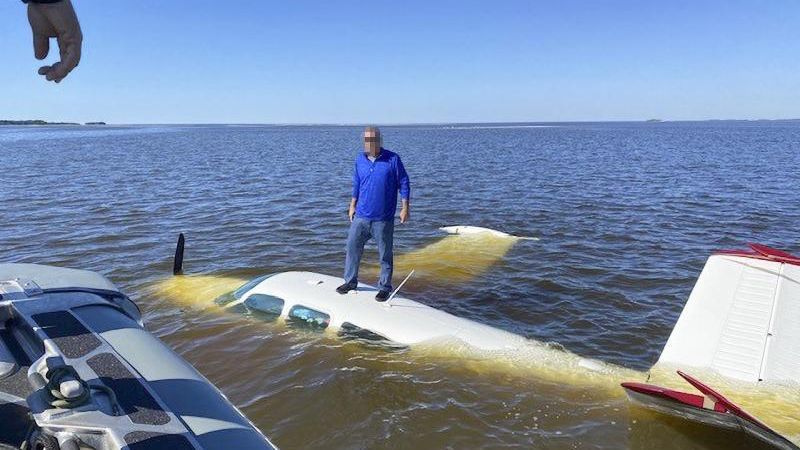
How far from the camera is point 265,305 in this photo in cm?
920

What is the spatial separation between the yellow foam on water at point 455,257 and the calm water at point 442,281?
37cm

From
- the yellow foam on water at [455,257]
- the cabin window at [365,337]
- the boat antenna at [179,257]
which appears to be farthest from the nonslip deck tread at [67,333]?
the yellow foam on water at [455,257]

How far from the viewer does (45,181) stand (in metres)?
28.9

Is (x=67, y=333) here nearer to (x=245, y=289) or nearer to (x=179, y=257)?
(x=245, y=289)

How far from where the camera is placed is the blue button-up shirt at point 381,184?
7.97m

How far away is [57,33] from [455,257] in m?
11.8

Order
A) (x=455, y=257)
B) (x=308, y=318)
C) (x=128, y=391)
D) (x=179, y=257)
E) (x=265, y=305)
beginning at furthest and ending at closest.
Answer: (x=455, y=257)
(x=179, y=257)
(x=265, y=305)
(x=308, y=318)
(x=128, y=391)

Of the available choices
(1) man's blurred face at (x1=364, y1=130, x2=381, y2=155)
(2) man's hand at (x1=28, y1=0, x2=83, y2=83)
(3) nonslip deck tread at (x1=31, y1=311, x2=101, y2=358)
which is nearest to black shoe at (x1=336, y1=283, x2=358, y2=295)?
(1) man's blurred face at (x1=364, y1=130, x2=381, y2=155)

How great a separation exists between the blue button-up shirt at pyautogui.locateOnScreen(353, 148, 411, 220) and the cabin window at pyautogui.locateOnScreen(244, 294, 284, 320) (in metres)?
2.33

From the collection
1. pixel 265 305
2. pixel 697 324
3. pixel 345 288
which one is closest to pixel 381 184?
pixel 345 288

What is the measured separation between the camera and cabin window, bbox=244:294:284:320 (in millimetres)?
9047

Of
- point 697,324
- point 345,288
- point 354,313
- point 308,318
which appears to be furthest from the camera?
point 345,288

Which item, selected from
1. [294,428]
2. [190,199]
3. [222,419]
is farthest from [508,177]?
[222,419]

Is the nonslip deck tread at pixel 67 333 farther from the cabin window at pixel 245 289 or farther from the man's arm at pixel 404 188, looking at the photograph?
the cabin window at pixel 245 289
